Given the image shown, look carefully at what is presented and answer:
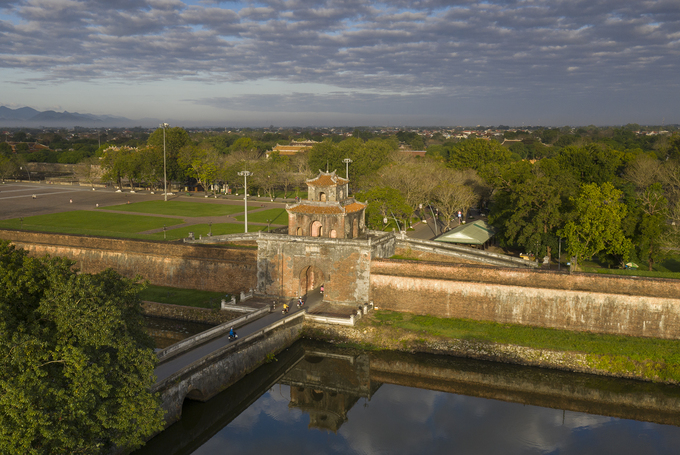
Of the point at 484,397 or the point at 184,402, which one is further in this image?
the point at 484,397

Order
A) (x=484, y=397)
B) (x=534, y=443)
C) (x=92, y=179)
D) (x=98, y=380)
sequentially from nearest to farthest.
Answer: (x=98, y=380) < (x=534, y=443) < (x=484, y=397) < (x=92, y=179)

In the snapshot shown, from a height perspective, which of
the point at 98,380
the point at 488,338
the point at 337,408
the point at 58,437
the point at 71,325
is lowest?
the point at 337,408

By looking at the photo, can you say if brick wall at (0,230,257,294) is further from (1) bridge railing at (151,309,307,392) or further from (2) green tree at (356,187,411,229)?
(2) green tree at (356,187,411,229)

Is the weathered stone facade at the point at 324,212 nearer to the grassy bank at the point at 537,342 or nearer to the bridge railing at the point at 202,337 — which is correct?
the grassy bank at the point at 537,342

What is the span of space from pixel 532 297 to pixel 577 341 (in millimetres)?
3304

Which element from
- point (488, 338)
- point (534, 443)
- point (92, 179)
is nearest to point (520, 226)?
point (488, 338)

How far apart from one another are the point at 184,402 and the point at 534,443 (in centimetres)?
1485

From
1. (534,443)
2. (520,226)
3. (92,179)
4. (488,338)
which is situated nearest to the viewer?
(534,443)

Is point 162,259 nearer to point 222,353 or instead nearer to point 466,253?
point 222,353

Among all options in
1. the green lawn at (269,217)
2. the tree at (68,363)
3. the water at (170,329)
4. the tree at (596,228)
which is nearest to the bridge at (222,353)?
the tree at (68,363)

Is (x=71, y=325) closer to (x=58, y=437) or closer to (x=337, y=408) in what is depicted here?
(x=58, y=437)

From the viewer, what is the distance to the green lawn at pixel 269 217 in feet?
187

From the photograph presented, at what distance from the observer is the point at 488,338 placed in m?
27.4

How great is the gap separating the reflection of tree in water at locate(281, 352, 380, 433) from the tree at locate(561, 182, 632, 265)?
17.3 m
